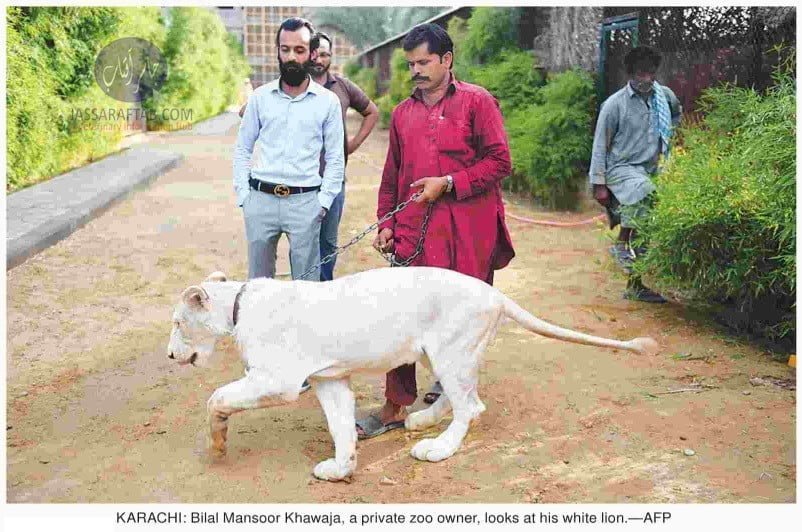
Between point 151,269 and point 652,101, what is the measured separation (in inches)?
190

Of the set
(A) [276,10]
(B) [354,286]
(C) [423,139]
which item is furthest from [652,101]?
(A) [276,10]

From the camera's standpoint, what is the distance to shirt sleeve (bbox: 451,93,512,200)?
4.04 m

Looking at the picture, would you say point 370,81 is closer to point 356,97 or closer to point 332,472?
point 356,97

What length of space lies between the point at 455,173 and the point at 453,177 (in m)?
0.03

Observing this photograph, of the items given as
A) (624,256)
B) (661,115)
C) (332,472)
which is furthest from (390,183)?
(624,256)

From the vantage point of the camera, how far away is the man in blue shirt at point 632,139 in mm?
6793

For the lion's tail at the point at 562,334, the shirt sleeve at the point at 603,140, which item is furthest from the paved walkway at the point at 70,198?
the lion's tail at the point at 562,334

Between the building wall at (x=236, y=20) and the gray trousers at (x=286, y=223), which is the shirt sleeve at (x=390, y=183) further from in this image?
the building wall at (x=236, y=20)

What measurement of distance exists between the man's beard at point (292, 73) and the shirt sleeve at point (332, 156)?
0.68 ft

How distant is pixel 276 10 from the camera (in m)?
44.2

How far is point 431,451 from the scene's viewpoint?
388 cm

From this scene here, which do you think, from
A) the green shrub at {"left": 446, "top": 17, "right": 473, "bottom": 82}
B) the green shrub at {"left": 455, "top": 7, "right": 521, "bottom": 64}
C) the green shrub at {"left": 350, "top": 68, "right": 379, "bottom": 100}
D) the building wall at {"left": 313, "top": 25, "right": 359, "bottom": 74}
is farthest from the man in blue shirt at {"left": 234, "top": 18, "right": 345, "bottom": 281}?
the building wall at {"left": 313, "top": 25, "right": 359, "bottom": 74}

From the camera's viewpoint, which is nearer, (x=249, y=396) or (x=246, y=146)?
(x=249, y=396)

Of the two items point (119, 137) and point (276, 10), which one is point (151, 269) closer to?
point (119, 137)
